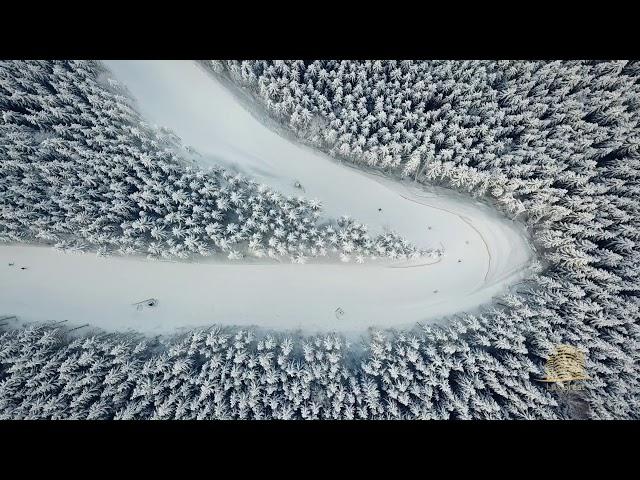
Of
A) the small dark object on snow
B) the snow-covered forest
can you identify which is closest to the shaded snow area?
the small dark object on snow

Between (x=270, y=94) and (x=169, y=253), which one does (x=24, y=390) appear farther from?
(x=270, y=94)

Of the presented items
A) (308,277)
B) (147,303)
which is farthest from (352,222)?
(147,303)

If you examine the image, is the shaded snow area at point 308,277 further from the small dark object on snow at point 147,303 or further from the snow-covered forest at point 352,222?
the snow-covered forest at point 352,222

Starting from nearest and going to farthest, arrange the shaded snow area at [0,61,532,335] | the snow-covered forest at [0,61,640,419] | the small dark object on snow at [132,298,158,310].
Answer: the snow-covered forest at [0,61,640,419] → the shaded snow area at [0,61,532,335] → the small dark object on snow at [132,298,158,310]

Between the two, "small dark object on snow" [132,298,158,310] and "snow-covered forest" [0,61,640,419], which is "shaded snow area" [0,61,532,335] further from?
"snow-covered forest" [0,61,640,419]

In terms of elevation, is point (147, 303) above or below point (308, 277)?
below

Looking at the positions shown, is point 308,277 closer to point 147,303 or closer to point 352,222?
point 352,222

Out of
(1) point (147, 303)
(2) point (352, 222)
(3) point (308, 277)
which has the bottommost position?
(1) point (147, 303)
